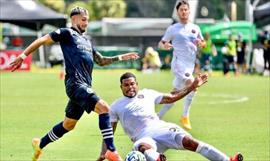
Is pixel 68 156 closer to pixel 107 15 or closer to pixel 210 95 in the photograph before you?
pixel 210 95

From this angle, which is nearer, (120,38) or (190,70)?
(190,70)

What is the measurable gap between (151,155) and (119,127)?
A: 6.65m

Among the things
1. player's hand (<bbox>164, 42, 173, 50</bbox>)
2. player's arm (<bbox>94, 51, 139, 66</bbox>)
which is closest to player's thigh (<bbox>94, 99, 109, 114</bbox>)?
player's arm (<bbox>94, 51, 139, 66</bbox>)

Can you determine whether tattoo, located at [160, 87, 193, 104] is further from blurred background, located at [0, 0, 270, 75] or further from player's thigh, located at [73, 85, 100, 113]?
blurred background, located at [0, 0, 270, 75]

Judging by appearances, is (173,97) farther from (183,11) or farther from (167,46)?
(167,46)

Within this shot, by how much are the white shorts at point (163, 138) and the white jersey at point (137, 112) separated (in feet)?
0.56

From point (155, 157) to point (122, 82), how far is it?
117 cm

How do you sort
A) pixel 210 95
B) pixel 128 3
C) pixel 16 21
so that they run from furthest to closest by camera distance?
pixel 128 3 < pixel 16 21 < pixel 210 95

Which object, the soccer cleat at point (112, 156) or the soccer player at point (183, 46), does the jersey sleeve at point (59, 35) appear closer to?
the soccer cleat at point (112, 156)

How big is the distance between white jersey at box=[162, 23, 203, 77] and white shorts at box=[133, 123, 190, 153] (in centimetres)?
626

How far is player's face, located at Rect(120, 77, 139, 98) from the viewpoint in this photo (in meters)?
10.8

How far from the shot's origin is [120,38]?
2245 inches

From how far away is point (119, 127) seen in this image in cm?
1691

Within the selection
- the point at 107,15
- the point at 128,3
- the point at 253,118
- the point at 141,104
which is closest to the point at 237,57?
the point at 253,118
